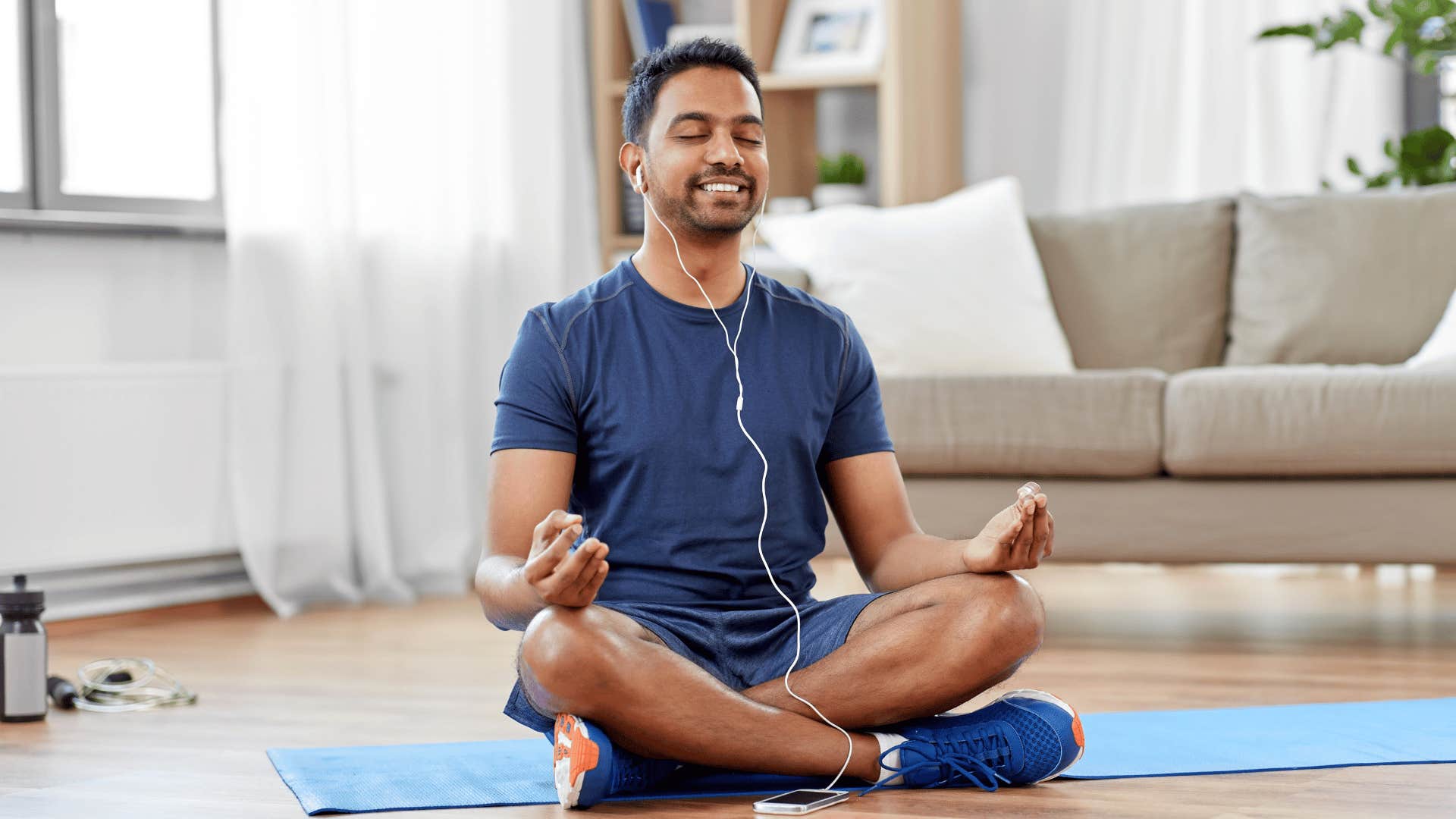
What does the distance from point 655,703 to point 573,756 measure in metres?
0.10

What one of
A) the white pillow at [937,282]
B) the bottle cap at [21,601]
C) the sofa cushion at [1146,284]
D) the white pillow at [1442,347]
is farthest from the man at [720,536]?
the sofa cushion at [1146,284]

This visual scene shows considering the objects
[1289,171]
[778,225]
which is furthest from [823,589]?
[1289,171]

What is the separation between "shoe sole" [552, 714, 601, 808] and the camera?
1.67 m

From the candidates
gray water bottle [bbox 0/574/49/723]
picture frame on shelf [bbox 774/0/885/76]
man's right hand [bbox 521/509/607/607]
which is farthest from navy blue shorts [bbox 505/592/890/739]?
picture frame on shelf [bbox 774/0/885/76]

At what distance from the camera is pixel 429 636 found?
3.19 metres

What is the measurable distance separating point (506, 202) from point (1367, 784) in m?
2.67

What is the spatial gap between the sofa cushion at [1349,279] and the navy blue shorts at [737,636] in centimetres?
180

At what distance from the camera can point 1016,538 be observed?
1.66m

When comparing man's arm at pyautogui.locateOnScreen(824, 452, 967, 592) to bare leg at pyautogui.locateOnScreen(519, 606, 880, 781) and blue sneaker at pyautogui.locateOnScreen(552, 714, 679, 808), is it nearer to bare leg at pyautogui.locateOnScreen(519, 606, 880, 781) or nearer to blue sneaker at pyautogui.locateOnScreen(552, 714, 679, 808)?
bare leg at pyautogui.locateOnScreen(519, 606, 880, 781)

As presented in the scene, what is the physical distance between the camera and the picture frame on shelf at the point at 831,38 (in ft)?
14.0

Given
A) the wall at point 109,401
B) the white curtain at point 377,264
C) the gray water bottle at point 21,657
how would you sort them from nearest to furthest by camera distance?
1. the gray water bottle at point 21,657
2. the wall at point 109,401
3. the white curtain at point 377,264

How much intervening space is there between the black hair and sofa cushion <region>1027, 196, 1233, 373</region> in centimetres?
169

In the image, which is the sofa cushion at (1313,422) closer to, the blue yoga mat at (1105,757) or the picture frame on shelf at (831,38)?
the blue yoga mat at (1105,757)

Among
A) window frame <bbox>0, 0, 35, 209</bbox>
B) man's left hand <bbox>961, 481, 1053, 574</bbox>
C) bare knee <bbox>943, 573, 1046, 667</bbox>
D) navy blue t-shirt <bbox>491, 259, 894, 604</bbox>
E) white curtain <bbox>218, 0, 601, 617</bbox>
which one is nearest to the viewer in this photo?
man's left hand <bbox>961, 481, 1053, 574</bbox>
